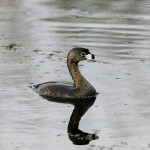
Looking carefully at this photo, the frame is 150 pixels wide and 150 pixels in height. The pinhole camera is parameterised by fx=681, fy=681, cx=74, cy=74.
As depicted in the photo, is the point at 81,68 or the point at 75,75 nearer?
the point at 75,75

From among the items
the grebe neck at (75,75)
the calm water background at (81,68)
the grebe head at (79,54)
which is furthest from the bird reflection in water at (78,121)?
the grebe head at (79,54)

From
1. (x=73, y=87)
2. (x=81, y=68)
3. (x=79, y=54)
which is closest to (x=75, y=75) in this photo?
(x=73, y=87)

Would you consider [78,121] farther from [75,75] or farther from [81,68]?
[81,68]

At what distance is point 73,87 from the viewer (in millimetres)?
11906

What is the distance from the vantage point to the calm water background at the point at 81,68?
9477 mm

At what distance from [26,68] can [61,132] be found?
154 inches

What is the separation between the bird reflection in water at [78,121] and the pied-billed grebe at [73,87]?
0.38 ft

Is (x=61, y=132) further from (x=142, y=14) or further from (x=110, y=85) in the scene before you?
(x=142, y=14)

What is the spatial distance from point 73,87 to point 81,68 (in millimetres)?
1807

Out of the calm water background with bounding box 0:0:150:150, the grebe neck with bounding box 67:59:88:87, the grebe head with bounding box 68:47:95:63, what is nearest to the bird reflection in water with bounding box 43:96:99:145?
the calm water background with bounding box 0:0:150:150

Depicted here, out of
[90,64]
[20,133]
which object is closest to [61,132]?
[20,133]

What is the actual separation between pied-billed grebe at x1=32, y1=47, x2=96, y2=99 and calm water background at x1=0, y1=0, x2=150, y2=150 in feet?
0.78

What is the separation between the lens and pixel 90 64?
45.8 feet

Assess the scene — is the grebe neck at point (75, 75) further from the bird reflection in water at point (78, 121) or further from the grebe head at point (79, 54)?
the bird reflection in water at point (78, 121)
